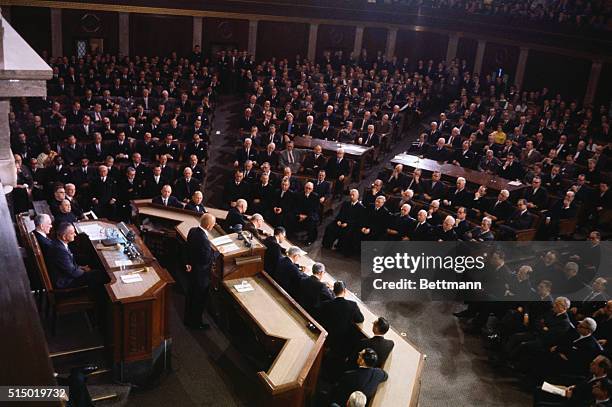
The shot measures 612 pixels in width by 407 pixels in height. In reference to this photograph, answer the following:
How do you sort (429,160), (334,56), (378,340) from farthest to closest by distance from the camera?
(334,56), (429,160), (378,340)

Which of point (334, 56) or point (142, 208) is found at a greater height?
point (334, 56)

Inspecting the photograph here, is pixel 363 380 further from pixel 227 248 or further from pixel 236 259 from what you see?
pixel 227 248

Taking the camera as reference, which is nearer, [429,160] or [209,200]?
[209,200]

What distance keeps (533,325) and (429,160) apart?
6010 millimetres

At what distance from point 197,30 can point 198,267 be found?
53.9ft

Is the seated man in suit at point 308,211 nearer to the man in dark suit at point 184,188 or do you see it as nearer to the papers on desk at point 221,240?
the man in dark suit at point 184,188

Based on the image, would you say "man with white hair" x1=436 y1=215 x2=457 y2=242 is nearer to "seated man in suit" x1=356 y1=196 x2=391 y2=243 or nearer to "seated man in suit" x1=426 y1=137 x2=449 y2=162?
"seated man in suit" x1=356 y1=196 x2=391 y2=243

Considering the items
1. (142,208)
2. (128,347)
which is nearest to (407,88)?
(142,208)

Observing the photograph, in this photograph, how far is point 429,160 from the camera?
43.0ft

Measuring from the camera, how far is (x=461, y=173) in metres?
12.2

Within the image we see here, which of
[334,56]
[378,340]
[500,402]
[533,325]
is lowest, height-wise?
→ [500,402]

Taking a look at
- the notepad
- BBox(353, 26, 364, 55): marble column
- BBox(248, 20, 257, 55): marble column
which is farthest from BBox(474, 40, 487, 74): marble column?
the notepad

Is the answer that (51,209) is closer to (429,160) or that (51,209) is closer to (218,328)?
(218,328)

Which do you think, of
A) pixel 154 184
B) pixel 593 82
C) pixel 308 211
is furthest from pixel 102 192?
pixel 593 82
